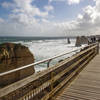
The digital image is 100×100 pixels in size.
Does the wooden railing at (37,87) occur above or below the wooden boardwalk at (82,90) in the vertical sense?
above

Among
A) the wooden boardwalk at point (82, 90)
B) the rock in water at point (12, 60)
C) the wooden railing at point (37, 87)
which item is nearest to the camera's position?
the wooden railing at point (37, 87)

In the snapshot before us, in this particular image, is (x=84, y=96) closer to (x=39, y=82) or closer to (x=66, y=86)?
(x=66, y=86)

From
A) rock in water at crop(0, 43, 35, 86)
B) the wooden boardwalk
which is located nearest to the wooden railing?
the wooden boardwalk

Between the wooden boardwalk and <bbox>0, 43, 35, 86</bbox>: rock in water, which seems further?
<bbox>0, 43, 35, 86</bbox>: rock in water

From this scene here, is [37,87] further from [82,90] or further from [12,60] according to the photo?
[12,60]

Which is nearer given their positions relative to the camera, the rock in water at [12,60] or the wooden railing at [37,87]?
the wooden railing at [37,87]

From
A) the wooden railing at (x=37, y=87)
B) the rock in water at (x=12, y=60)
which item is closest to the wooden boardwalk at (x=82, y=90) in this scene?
the wooden railing at (x=37, y=87)

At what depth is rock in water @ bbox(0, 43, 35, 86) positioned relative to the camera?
9.16m

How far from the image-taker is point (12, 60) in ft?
32.4

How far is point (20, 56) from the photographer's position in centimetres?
1057

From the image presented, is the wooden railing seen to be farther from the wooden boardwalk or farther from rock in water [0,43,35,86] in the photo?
rock in water [0,43,35,86]

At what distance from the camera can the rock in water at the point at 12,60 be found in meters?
9.16

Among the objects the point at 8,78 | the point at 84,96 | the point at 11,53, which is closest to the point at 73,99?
the point at 84,96

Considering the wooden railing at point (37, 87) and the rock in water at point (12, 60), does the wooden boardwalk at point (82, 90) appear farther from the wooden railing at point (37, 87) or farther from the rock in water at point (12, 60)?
the rock in water at point (12, 60)
